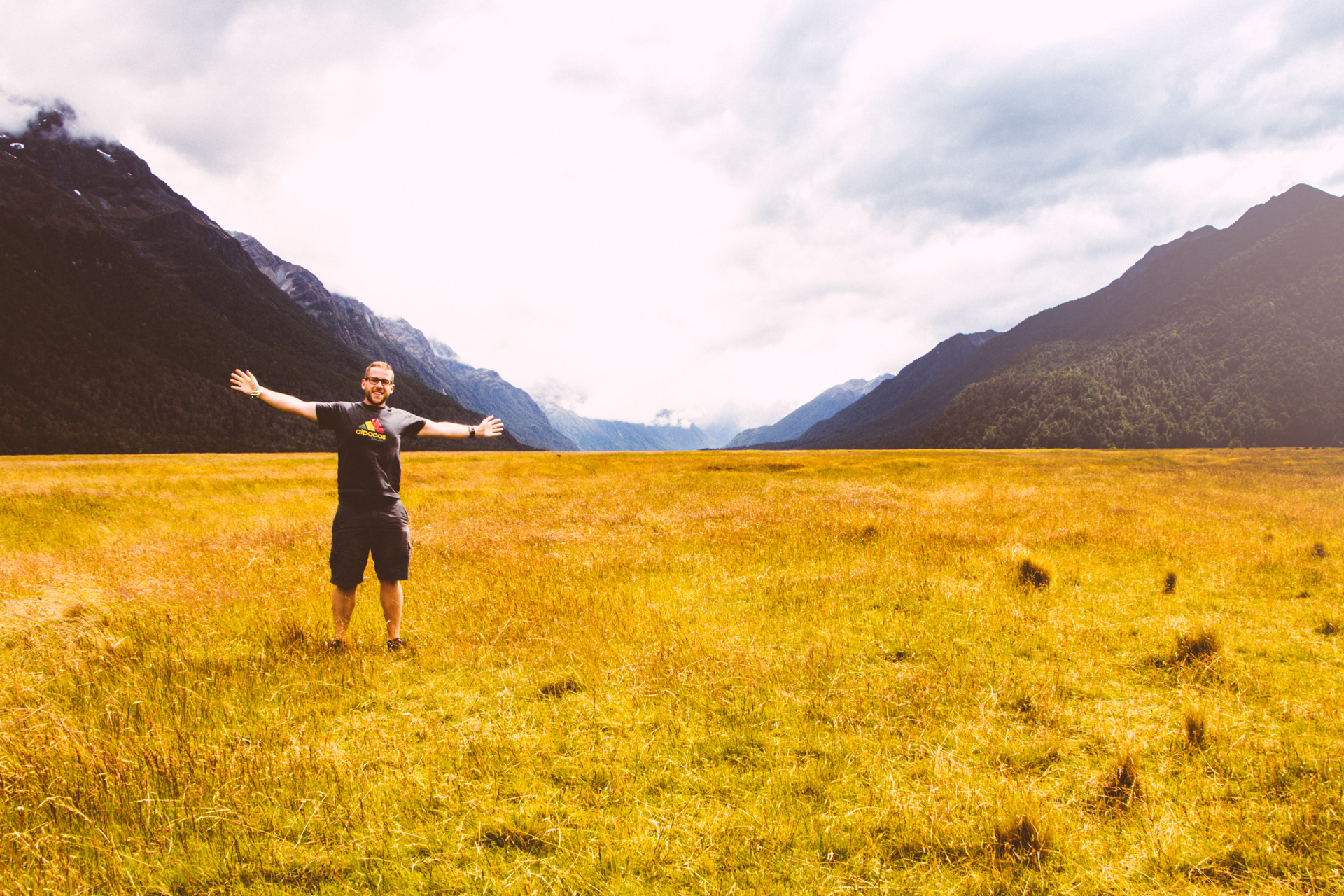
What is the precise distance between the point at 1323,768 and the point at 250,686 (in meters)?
10.6

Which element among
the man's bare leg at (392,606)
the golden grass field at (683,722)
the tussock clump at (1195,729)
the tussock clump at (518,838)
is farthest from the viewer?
the man's bare leg at (392,606)

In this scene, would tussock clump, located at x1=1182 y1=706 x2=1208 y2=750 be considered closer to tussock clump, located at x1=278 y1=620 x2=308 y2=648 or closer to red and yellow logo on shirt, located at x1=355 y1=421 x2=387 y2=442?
red and yellow logo on shirt, located at x1=355 y1=421 x2=387 y2=442

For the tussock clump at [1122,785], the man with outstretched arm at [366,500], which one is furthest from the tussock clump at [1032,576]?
the man with outstretched arm at [366,500]

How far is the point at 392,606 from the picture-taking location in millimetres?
6613

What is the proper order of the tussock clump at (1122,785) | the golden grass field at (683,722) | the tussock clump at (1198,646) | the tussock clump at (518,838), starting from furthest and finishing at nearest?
the tussock clump at (1198,646)
the tussock clump at (1122,785)
the tussock clump at (518,838)
the golden grass field at (683,722)

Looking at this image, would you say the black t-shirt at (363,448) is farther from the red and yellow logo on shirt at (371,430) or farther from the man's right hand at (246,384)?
the man's right hand at (246,384)

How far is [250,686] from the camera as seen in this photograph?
5480 millimetres

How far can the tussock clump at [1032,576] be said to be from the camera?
29.8ft

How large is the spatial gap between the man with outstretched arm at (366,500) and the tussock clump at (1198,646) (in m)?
9.89

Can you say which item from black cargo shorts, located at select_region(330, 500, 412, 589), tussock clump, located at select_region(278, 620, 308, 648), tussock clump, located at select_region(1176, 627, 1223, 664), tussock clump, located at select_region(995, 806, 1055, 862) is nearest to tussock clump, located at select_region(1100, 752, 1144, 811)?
tussock clump, located at select_region(995, 806, 1055, 862)

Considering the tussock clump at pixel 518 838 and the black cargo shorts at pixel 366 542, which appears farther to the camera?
the black cargo shorts at pixel 366 542

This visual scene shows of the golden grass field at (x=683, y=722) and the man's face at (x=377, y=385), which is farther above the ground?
the man's face at (x=377, y=385)

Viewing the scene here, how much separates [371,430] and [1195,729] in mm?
9728

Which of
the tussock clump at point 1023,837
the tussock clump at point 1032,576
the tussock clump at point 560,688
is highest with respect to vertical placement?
the tussock clump at point 1032,576
